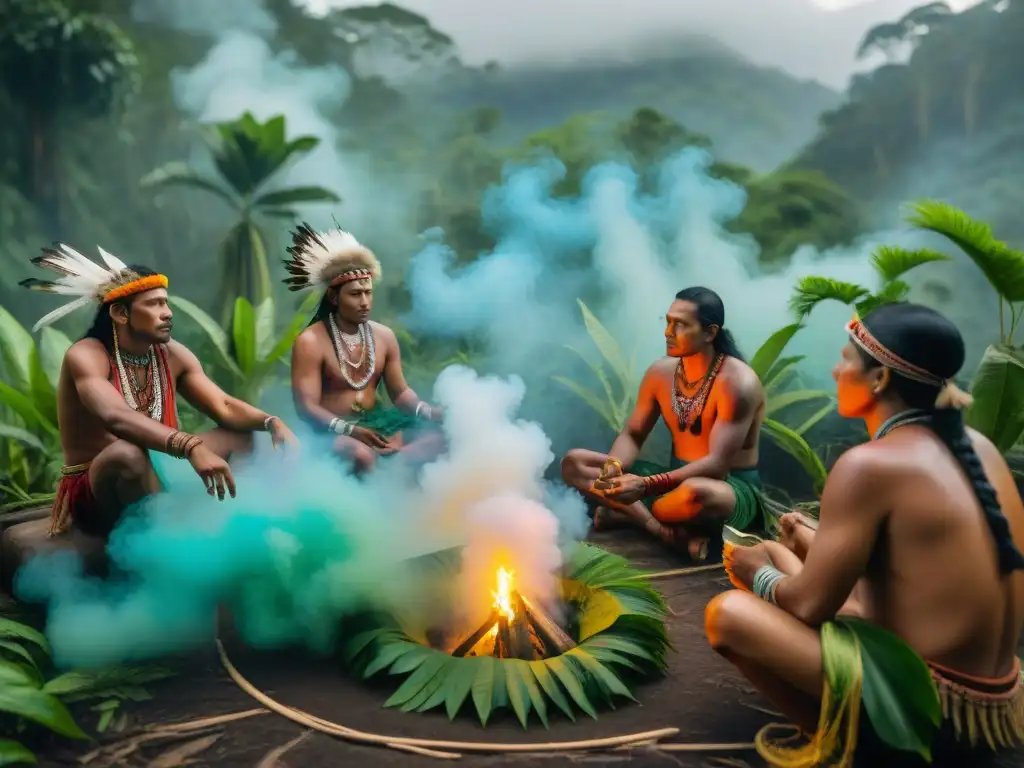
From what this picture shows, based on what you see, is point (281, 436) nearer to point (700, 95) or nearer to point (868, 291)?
point (868, 291)

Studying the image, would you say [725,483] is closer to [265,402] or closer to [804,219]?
[265,402]

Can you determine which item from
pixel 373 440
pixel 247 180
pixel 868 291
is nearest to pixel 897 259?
pixel 868 291

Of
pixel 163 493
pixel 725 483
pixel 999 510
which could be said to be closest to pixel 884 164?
pixel 725 483

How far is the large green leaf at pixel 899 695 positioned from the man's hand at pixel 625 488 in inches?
76.5

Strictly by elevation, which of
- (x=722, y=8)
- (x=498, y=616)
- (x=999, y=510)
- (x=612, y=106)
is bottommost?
(x=498, y=616)

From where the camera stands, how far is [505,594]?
124 inches

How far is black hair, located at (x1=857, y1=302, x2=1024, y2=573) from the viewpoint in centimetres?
209

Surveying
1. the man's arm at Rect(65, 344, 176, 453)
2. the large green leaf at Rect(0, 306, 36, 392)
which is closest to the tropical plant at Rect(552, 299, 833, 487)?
the man's arm at Rect(65, 344, 176, 453)

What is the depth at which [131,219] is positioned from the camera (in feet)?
30.8

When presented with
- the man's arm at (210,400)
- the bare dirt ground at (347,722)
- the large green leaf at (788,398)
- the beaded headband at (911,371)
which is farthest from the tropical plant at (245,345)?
the beaded headband at (911,371)

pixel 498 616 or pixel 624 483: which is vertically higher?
pixel 624 483

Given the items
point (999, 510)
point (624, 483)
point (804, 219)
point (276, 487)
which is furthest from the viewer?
point (804, 219)

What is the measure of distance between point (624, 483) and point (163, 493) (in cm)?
221

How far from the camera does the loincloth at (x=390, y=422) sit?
4.32 m
